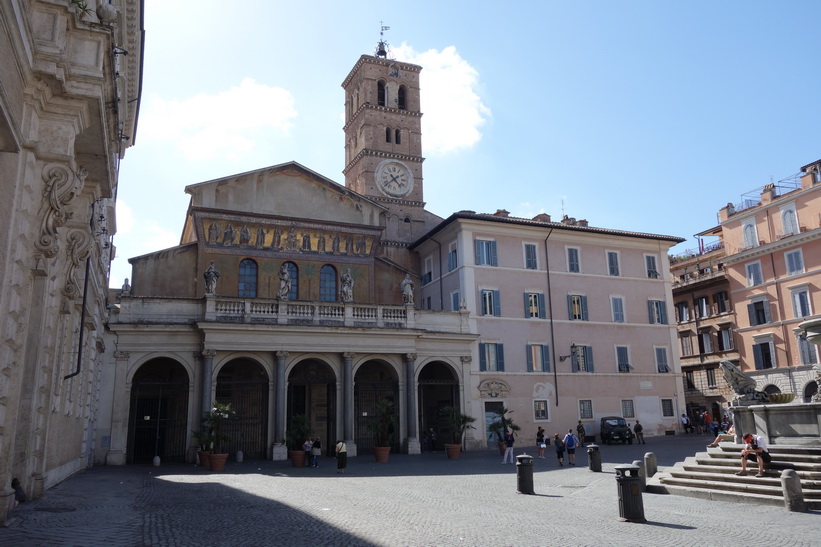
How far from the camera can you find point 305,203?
1355 inches

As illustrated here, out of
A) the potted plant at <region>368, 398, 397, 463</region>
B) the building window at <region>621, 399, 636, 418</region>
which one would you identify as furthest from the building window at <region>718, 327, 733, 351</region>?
the potted plant at <region>368, 398, 397, 463</region>

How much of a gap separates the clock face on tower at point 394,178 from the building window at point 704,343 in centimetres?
2411

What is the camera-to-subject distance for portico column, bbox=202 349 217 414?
2647 cm

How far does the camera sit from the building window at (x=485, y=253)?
35000 millimetres

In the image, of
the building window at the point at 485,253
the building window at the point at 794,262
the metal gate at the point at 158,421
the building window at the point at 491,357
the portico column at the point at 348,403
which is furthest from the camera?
the building window at the point at 794,262

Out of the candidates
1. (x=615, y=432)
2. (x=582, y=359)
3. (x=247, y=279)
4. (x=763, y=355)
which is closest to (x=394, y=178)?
(x=247, y=279)

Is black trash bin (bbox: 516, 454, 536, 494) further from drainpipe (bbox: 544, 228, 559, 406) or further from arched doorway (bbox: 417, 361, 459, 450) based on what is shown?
drainpipe (bbox: 544, 228, 559, 406)

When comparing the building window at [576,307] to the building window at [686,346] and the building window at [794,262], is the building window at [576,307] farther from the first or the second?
the building window at [686,346]

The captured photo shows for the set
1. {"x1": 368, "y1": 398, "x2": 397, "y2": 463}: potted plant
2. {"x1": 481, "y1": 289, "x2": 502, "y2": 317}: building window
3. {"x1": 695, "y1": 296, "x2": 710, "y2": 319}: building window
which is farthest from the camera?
{"x1": 695, "y1": 296, "x2": 710, "y2": 319}: building window

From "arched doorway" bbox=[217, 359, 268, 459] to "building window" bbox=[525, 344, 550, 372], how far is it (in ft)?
45.1

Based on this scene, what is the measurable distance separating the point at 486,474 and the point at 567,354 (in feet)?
53.8

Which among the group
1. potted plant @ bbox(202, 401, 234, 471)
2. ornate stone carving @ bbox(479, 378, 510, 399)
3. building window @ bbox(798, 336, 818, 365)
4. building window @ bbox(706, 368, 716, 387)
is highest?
building window @ bbox(798, 336, 818, 365)

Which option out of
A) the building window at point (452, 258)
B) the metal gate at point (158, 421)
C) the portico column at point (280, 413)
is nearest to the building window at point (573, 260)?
the building window at point (452, 258)

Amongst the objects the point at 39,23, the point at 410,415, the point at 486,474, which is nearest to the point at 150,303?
the point at 410,415
